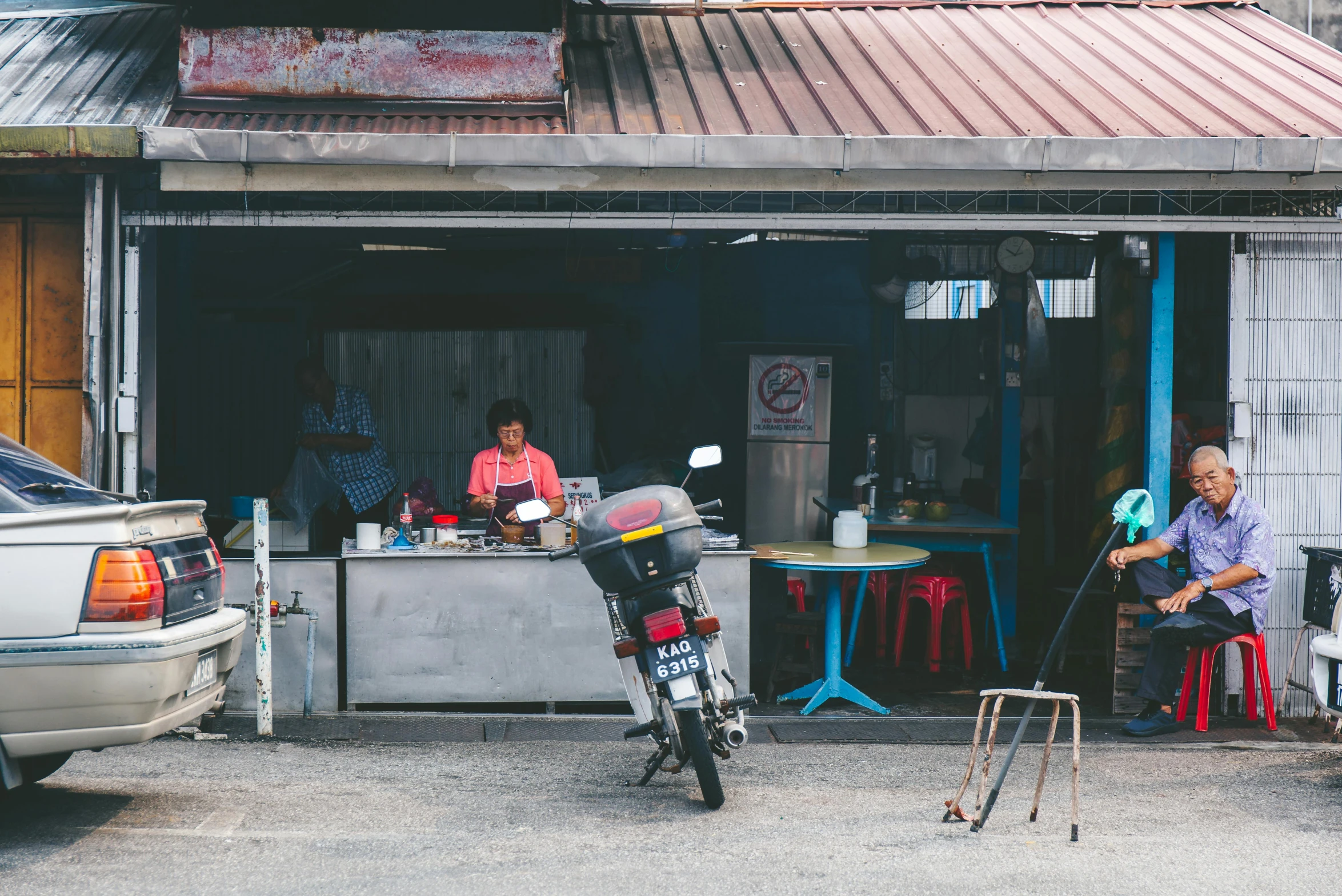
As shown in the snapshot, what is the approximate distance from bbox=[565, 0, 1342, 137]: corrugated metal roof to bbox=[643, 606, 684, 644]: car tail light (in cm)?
300

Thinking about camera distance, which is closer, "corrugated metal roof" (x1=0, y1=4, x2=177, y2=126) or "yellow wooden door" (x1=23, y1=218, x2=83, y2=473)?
"corrugated metal roof" (x1=0, y1=4, x2=177, y2=126)

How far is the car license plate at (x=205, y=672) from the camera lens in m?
4.82

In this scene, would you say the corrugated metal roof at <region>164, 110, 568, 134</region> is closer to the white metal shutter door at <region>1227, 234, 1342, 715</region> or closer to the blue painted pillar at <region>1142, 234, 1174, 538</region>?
the blue painted pillar at <region>1142, 234, 1174, 538</region>

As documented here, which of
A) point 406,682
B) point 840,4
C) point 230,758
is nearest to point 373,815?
point 230,758

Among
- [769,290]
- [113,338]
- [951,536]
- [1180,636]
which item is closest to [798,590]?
[951,536]

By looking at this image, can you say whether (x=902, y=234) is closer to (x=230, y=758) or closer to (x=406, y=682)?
(x=406, y=682)

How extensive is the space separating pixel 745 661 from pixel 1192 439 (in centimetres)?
404

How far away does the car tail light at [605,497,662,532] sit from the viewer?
5.13 meters

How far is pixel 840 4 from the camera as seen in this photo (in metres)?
9.23

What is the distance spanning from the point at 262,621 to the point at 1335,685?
17.5ft

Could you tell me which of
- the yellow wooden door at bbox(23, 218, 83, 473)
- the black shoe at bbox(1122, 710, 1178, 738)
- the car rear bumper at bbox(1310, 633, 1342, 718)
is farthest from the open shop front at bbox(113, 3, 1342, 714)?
the car rear bumper at bbox(1310, 633, 1342, 718)

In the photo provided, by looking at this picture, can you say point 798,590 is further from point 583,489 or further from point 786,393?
point 786,393

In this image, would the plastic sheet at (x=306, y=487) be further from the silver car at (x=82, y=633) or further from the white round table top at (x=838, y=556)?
the silver car at (x=82, y=633)

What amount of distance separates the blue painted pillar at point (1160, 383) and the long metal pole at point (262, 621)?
5131 mm
